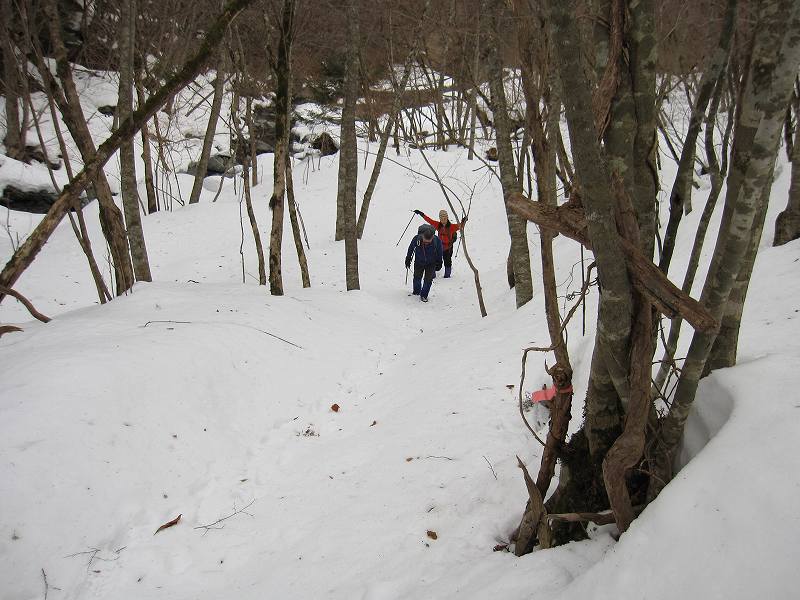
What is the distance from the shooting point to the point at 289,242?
1270 centimetres

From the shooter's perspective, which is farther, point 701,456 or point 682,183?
point 682,183

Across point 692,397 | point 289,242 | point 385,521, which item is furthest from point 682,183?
point 289,242

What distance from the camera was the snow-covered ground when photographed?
154cm

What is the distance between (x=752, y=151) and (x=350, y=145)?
7.55 metres

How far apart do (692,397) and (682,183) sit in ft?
3.54

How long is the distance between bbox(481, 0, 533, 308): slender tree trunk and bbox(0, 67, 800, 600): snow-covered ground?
0.54m

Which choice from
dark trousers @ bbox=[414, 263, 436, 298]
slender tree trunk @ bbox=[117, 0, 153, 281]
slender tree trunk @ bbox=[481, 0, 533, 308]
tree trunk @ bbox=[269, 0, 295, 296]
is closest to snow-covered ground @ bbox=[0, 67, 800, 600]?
slender tree trunk @ bbox=[481, 0, 533, 308]

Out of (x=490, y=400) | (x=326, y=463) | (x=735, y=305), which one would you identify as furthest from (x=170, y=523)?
(x=735, y=305)

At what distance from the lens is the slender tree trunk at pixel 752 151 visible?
1.59 meters

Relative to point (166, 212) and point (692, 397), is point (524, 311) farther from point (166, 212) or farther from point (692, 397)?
point (166, 212)

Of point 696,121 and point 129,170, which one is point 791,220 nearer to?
point 696,121

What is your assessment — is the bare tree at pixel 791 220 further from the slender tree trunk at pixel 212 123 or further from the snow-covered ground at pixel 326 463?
the slender tree trunk at pixel 212 123

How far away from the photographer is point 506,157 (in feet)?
21.1

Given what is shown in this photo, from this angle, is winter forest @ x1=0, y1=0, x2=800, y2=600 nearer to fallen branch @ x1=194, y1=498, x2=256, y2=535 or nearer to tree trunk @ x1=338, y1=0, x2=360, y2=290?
fallen branch @ x1=194, y1=498, x2=256, y2=535
